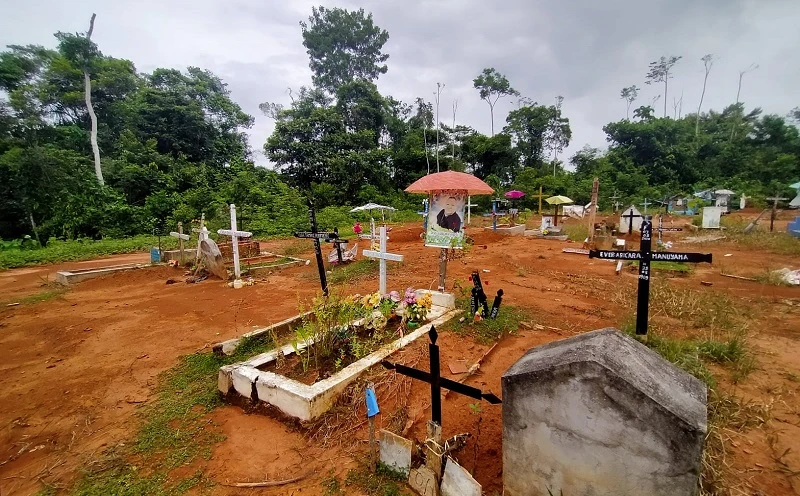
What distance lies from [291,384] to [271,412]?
336 mm

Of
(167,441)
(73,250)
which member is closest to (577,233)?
(167,441)

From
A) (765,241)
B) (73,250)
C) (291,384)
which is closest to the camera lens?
(291,384)

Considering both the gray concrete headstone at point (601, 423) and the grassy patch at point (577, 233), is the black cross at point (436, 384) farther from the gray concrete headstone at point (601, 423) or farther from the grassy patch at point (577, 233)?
the grassy patch at point (577, 233)

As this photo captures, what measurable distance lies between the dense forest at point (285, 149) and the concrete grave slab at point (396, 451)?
57.9ft

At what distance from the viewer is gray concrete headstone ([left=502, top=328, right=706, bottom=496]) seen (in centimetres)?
168

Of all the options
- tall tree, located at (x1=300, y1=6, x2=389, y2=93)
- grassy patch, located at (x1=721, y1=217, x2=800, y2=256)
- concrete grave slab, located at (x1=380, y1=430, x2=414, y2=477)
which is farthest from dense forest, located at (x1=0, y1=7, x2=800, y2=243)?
concrete grave slab, located at (x1=380, y1=430, x2=414, y2=477)

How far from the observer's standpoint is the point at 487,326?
468 centimetres

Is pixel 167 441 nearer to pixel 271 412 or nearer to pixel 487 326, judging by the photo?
pixel 271 412

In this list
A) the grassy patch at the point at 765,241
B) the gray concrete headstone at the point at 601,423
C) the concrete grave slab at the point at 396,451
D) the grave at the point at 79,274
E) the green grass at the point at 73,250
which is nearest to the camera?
the gray concrete headstone at the point at 601,423

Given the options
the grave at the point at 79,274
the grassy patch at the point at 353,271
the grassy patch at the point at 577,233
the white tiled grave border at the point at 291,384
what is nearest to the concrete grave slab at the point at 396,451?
the white tiled grave border at the point at 291,384

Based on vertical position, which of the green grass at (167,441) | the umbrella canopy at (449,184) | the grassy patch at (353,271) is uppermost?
the umbrella canopy at (449,184)

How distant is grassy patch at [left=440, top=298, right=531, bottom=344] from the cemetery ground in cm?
3

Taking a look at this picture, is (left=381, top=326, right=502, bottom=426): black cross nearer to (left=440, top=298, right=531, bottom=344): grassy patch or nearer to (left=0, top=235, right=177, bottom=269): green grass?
(left=440, top=298, right=531, bottom=344): grassy patch

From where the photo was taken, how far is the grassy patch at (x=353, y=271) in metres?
8.44
